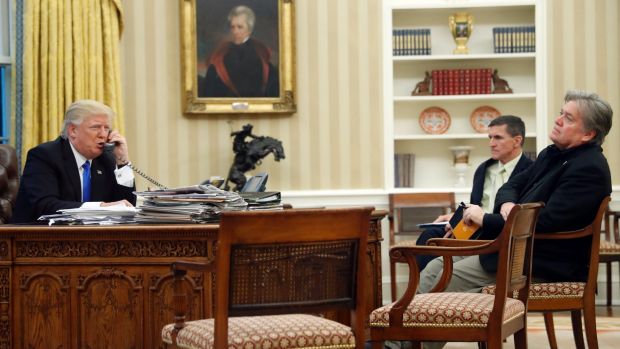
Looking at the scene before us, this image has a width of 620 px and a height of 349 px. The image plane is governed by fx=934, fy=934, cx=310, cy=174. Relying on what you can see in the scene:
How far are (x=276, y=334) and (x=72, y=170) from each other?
7.06 feet

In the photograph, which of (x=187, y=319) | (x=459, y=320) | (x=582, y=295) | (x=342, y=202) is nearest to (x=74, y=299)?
(x=187, y=319)

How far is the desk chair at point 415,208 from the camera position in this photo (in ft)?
23.9

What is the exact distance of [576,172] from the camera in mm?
4156

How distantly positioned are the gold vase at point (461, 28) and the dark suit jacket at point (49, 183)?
3.68 m

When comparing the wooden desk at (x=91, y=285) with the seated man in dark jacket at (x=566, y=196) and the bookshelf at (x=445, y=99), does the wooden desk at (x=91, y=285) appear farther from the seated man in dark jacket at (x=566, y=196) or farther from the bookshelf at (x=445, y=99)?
the bookshelf at (x=445, y=99)

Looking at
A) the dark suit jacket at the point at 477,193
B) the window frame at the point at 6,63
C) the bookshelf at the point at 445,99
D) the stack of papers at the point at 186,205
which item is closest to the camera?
the stack of papers at the point at 186,205

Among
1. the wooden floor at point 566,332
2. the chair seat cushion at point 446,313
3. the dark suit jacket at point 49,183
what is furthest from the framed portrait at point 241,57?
the chair seat cushion at point 446,313

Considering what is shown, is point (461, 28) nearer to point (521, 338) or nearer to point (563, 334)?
point (563, 334)

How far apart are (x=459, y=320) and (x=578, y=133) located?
1404 millimetres

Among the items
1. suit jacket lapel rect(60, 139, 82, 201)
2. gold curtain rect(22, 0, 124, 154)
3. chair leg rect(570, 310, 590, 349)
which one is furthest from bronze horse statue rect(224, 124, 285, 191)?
chair leg rect(570, 310, 590, 349)

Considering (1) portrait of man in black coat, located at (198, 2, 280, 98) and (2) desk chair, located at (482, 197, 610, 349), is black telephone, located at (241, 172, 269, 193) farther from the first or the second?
(1) portrait of man in black coat, located at (198, 2, 280, 98)

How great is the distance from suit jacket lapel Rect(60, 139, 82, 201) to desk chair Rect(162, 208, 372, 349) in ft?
6.00

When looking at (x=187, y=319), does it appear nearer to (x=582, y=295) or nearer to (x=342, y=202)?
(x=582, y=295)

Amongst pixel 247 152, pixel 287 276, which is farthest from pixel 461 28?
pixel 287 276
